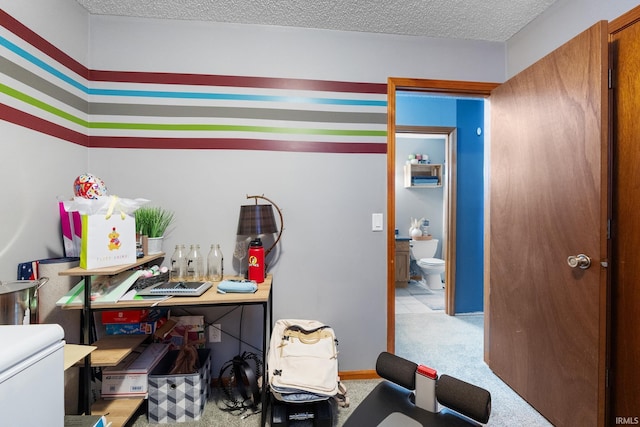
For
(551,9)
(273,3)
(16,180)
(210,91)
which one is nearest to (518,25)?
(551,9)

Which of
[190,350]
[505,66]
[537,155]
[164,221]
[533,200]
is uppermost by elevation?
[505,66]

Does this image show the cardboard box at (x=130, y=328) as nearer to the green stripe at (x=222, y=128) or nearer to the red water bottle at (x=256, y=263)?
the red water bottle at (x=256, y=263)

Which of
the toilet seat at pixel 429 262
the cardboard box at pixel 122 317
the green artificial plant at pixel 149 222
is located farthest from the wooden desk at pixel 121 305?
the toilet seat at pixel 429 262

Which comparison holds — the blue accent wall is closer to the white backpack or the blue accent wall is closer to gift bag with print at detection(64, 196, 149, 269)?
the white backpack

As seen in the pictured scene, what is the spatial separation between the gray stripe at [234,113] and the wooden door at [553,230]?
2.97ft

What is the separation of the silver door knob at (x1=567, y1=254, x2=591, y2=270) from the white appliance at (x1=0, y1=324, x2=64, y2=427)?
2154mm

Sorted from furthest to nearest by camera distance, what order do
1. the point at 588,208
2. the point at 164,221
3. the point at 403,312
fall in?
the point at 403,312 → the point at 164,221 → the point at 588,208

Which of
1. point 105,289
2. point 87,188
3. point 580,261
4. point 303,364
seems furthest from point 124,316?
point 580,261

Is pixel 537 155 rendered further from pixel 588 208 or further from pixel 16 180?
pixel 16 180

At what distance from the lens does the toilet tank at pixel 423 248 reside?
442cm

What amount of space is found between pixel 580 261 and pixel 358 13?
1.89 metres

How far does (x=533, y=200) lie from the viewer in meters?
1.70

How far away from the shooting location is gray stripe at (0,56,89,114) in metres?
1.35

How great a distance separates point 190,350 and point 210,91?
5.55 ft
